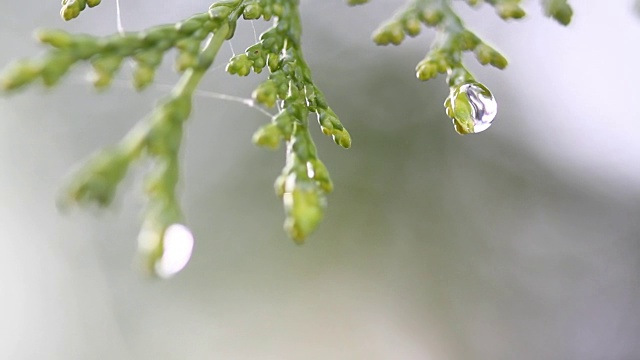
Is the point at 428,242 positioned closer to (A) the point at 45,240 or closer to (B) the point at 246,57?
(A) the point at 45,240

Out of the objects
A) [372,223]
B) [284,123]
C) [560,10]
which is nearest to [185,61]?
[284,123]

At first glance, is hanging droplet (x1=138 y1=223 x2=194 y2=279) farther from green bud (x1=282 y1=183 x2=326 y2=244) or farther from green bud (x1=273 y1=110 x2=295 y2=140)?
green bud (x1=273 y1=110 x2=295 y2=140)

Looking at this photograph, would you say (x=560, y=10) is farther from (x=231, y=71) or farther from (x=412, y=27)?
(x=231, y=71)

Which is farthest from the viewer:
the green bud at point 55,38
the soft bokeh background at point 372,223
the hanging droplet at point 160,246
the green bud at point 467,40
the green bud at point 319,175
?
the soft bokeh background at point 372,223

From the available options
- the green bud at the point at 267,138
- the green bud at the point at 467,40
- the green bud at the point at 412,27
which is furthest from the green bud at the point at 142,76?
the green bud at the point at 467,40

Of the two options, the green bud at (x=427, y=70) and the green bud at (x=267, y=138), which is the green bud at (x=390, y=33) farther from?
the green bud at (x=267, y=138)

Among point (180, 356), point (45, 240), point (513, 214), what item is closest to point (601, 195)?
point (513, 214)

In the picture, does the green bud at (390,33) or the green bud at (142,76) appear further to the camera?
the green bud at (390,33)
